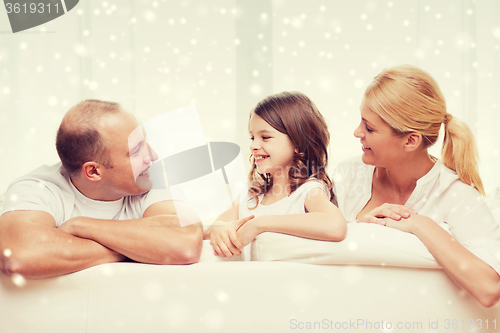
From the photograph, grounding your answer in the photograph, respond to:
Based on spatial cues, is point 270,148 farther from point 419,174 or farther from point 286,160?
point 419,174

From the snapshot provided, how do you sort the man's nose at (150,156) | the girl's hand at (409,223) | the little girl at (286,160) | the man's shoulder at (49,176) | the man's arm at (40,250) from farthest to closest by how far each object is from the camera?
the little girl at (286,160) < the man's nose at (150,156) < the man's shoulder at (49,176) < the girl's hand at (409,223) < the man's arm at (40,250)

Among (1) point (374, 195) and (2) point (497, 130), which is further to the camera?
(2) point (497, 130)

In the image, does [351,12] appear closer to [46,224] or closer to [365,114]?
[365,114]

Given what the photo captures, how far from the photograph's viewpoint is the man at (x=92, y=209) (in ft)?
2.91

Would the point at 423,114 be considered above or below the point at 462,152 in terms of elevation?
above

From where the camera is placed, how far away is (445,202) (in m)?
1.13

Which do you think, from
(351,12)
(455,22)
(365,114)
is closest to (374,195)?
(365,114)

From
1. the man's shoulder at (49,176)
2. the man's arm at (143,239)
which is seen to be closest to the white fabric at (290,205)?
the man's arm at (143,239)

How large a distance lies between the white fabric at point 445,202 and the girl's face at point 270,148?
230 mm

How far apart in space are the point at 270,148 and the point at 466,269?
2.41ft

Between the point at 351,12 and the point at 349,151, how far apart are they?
89cm

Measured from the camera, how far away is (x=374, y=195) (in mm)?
1384

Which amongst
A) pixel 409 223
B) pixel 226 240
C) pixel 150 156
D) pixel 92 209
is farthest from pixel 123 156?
pixel 409 223

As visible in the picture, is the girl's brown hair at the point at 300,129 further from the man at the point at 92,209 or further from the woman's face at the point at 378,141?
the man at the point at 92,209
